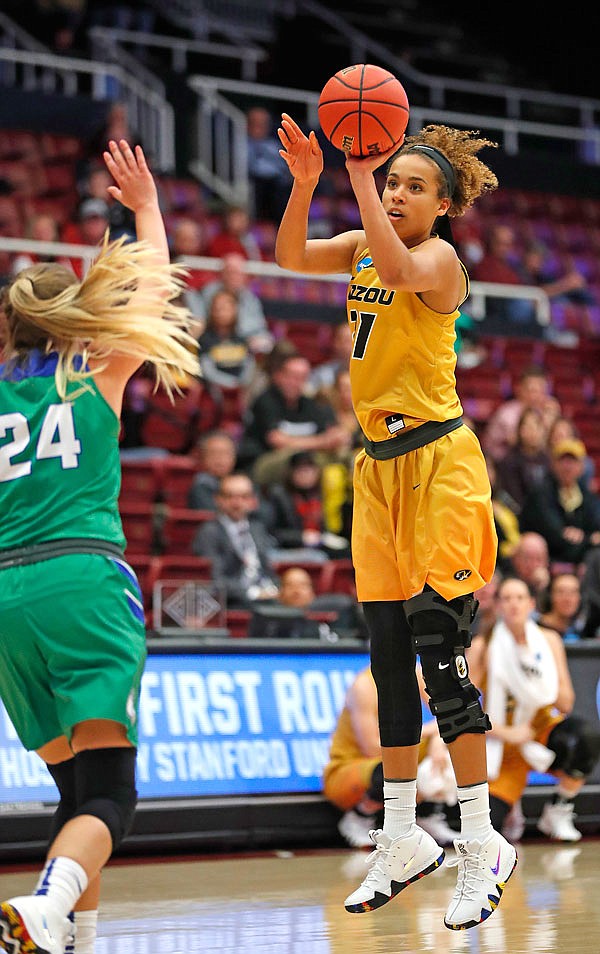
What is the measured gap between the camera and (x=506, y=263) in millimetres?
17828

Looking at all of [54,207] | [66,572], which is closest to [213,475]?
[54,207]

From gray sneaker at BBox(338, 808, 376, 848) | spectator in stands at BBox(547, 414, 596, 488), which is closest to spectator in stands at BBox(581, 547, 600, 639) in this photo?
spectator in stands at BBox(547, 414, 596, 488)

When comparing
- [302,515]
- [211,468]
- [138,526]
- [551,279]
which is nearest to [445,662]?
[211,468]

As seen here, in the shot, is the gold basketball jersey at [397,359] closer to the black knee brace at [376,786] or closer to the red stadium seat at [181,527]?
the black knee brace at [376,786]

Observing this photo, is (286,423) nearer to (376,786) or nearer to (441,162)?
(376,786)

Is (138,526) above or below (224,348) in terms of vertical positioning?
below

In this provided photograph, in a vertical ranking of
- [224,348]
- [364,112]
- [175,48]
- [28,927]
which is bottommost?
[28,927]

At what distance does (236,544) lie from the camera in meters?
10.7

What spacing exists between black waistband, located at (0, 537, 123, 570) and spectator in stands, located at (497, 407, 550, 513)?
919 cm

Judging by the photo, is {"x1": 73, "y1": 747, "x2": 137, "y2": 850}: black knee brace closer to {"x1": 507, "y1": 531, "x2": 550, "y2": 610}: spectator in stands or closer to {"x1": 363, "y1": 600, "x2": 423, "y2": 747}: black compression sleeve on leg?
{"x1": 363, "y1": 600, "x2": 423, "y2": 747}: black compression sleeve on leg

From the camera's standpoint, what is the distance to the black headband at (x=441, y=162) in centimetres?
511

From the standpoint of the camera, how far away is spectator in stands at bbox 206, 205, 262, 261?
1530 centimetres

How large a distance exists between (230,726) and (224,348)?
510cm

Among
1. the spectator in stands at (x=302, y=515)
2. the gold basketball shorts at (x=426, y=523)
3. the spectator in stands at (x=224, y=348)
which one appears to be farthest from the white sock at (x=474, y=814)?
→ the spectator in stands at (x=224, y=348)
